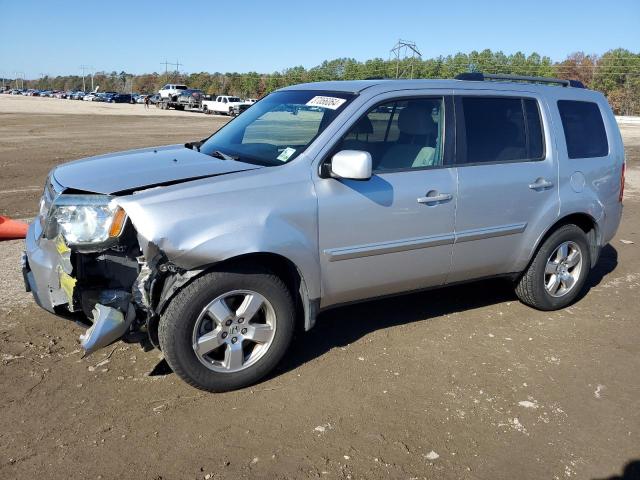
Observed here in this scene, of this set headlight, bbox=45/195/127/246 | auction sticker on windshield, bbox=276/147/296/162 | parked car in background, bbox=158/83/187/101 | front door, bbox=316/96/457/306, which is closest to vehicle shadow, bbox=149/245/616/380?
front door, bbox=316/96/457/306

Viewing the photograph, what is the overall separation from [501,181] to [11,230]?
18.3 ft

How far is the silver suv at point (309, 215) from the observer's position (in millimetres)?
3344

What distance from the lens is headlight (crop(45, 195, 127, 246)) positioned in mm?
3284

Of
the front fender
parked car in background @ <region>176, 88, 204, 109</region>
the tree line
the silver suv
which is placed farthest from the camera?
the tree line

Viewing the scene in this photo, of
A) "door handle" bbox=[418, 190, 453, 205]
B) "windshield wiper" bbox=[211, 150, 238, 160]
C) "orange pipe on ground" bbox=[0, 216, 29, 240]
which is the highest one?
"windshield wiper" bbox=[211, 150, 238, 160]

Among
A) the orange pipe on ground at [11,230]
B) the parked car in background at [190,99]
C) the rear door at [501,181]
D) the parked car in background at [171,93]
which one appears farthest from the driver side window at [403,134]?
the parked car in background at [171,93]

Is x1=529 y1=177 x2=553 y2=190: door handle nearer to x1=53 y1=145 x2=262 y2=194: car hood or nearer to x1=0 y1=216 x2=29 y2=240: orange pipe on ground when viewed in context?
x1=53 y1=145 x2=262 y2=194: car hood

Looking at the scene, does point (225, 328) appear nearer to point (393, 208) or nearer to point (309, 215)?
point (309, 215)

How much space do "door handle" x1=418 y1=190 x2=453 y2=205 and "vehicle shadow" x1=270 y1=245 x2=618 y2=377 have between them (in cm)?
117

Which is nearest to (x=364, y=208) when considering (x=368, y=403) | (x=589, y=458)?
(x=368, y=403)

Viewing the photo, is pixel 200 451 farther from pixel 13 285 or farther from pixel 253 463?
pixel 13 285

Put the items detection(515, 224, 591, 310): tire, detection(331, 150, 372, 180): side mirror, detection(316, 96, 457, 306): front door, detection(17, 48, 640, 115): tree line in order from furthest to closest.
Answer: detection(17, 48, 640, 115): tree line < detection(515, 224, 591, 310): tire < detection(316, 96, 457, 306): front door < detection(331, 150, 372, 180): side mirror

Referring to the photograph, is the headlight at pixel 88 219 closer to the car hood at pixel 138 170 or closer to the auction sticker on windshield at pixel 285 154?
the car hood at pixel 138 170

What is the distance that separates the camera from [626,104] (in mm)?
67250
